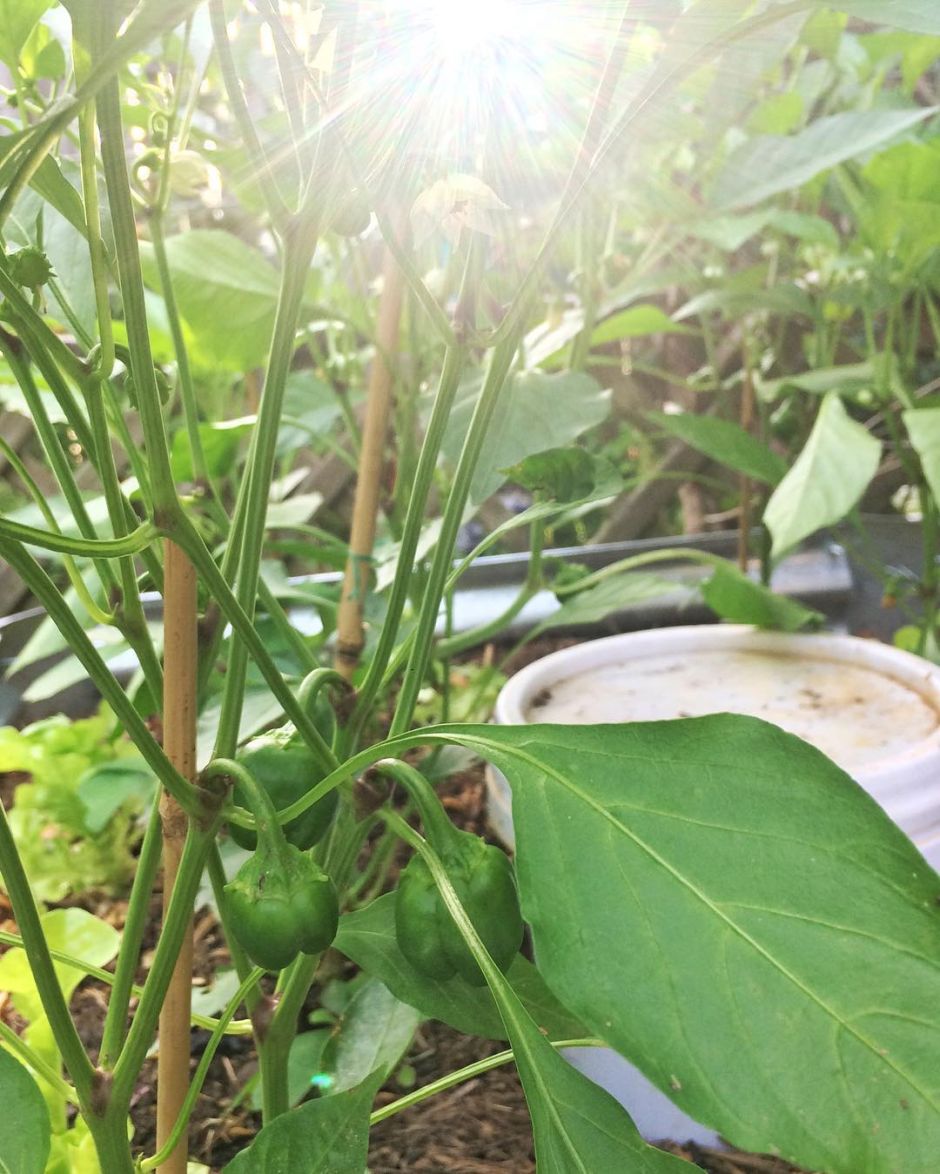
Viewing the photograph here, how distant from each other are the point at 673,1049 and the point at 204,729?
40 centimetres

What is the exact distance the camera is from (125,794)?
670mm

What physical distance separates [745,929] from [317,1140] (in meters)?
0.18

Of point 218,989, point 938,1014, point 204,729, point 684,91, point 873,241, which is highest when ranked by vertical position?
point 684,91

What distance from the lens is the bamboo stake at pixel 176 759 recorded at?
35 centimetres

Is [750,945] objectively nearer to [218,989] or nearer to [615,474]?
[615,474]

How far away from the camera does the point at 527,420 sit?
0.50m

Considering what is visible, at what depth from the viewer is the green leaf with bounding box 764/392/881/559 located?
2.22 feet

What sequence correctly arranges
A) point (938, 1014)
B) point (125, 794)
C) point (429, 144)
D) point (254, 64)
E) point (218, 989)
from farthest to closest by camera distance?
point (254, 64)
point (125, 794)
point (218, 989)
point (429, 144)
point (938, 1014)

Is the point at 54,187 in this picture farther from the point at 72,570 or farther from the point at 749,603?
the point at 749,603

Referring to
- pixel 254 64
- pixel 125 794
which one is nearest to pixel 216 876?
pixel 125 794

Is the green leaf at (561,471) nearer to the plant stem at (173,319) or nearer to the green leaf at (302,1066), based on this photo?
the plant stem at (173,319)

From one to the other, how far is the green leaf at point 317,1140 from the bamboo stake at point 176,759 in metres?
0.06

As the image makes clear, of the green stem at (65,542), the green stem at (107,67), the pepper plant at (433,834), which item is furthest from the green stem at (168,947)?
the green stem at (107,67)

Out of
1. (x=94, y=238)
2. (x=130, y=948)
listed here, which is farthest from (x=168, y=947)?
(x=94, y=238)
